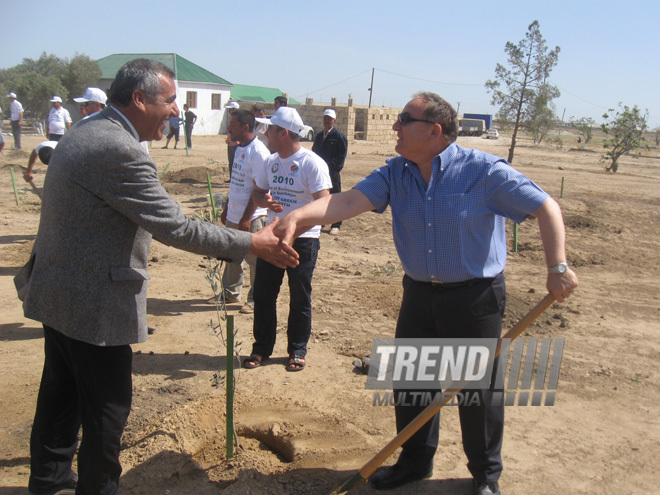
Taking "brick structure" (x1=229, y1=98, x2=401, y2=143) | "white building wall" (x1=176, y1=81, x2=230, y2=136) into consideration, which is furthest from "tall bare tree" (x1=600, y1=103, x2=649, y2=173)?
"white building wall" (x1=176, y1=81, x2=230, y2=136)

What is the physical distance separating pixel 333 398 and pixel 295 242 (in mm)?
1243

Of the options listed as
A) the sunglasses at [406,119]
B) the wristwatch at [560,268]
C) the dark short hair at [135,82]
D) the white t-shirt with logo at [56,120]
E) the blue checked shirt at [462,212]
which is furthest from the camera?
the white t-shirt with logo at [56,120]

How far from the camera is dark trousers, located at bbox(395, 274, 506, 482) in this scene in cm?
293

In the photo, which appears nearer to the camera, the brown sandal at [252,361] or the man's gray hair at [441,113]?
the man's gray hair at [441,113]

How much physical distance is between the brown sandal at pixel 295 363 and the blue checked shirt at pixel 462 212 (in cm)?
206

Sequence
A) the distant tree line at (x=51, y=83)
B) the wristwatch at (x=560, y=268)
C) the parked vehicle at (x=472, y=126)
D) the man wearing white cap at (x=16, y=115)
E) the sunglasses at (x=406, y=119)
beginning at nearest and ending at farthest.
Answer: the wristwatch at (x=560, y=268), the sunglasses at (x=406, y=119), the man wearing white cap at (x=16, y=115), the distant tree line at (x=51, y=83), the parked vehicle at (x=472, y=126)

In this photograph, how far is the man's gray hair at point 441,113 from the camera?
2945mm

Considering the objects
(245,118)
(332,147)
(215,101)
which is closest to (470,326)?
(245,118)

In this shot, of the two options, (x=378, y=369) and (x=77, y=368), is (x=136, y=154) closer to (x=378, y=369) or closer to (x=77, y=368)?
(x=77, y=368)

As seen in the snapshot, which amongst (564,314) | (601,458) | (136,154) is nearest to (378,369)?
(601,458)

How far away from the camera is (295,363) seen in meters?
4.80

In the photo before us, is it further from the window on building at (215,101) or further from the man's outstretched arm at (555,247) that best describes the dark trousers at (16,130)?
the man's outstretched arm at (555,247)

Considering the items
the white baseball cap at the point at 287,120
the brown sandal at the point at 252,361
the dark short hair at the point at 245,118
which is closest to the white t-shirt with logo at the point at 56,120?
the dark short hair at the point at 245,118

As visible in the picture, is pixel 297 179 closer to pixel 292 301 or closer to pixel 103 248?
pixel 292 301
